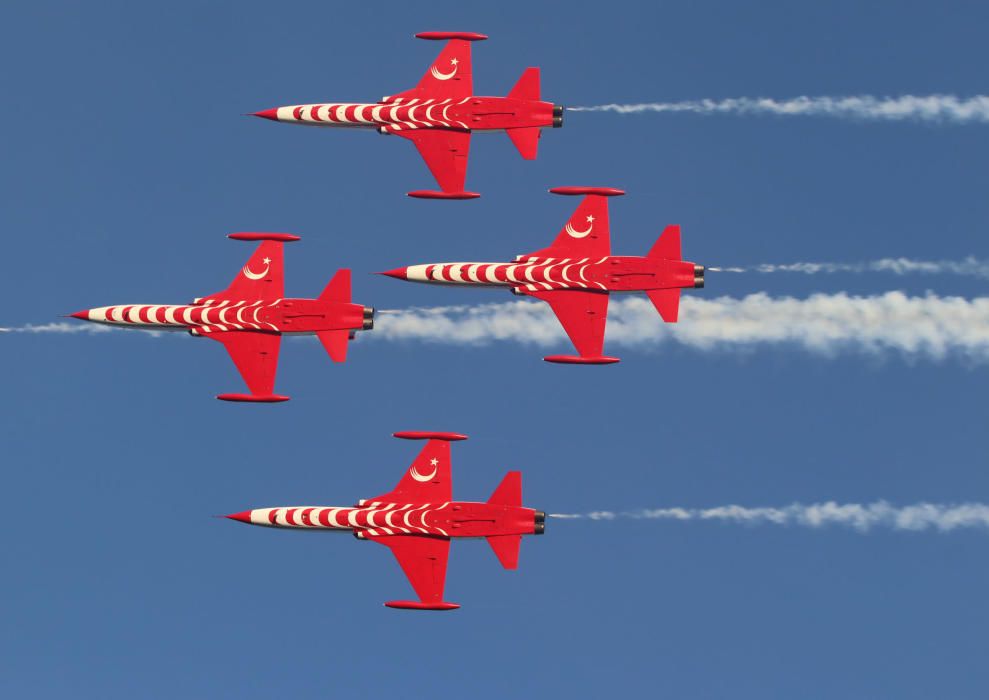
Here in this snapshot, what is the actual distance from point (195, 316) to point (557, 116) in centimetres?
2015

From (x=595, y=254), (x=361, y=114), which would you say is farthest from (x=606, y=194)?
(x=361, y=114)

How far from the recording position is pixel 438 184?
11244 cm

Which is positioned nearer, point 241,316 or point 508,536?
point 508,536

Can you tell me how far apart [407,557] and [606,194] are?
65.4 ft

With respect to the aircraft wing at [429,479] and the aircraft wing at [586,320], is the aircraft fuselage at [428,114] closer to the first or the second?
the aircraft wing at [586,320]

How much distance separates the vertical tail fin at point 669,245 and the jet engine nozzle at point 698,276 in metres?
1.07

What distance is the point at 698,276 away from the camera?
10881cm

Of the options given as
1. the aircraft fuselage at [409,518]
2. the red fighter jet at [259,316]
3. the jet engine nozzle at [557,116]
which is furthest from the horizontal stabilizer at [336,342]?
the jet engine nozzle at [557,116]

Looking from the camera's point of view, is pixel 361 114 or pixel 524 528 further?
pixel 361 114

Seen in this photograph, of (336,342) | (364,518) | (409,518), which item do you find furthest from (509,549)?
(336,342)

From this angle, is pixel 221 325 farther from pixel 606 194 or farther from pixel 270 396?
pixel 606 194

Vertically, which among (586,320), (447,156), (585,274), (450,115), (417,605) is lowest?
(417,605)

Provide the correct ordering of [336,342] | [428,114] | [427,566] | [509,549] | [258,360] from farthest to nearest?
[428,114], [258,360], [336,342], [427,566], [509,549]

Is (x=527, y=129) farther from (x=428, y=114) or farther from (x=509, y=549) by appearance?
(x=509, y=549)
